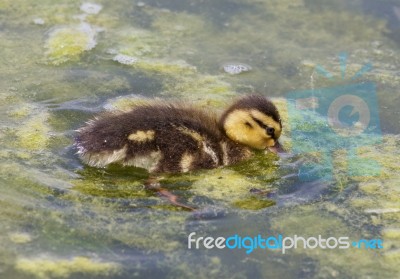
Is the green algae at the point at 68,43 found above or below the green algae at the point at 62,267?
below

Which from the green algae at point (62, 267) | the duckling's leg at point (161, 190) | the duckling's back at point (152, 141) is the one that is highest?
the duckling's back at point (152, 141)

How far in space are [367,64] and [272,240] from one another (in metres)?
2.27

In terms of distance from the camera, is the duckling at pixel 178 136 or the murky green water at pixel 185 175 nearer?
the murky green water at pixel 185 175

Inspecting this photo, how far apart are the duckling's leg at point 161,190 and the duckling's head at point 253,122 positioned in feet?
1.86

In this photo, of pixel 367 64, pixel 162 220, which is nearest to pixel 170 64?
pixel 367 64

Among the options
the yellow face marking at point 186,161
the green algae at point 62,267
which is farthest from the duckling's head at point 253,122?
the green algae at point 62,267

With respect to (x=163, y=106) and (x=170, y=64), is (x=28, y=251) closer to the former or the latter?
(x=163, y=106)

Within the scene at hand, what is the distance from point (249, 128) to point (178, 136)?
0.45m

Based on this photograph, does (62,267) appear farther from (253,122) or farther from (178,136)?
(253,122)

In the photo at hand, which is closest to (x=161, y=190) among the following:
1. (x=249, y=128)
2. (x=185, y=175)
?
(x=185, y=175)

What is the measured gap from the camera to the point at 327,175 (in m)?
3.93

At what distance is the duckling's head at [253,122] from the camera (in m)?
4.04

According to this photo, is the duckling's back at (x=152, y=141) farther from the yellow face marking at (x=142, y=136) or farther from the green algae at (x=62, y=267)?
the green algae at (x=62, y=267)

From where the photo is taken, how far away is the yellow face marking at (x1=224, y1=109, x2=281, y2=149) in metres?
4.06
